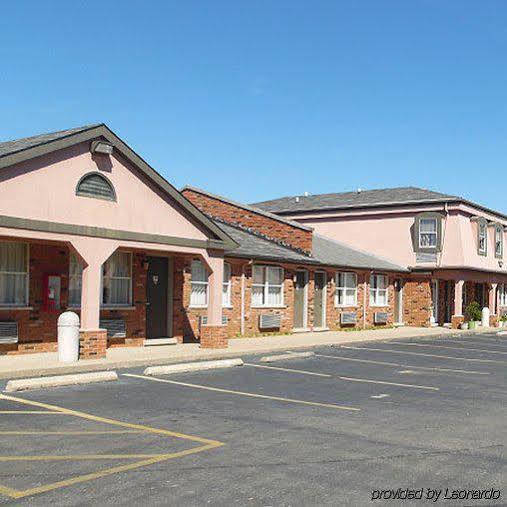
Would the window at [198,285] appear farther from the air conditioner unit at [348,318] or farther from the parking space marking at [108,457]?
the parking space marking at [108,457]

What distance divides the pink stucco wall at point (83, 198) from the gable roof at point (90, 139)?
0.69 feet

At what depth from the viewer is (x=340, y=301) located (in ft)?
103

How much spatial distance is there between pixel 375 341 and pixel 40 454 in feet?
63.7

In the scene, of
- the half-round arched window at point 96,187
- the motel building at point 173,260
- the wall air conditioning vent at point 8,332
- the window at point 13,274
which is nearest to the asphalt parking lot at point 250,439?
the wall air conditioning vent at point 8,332

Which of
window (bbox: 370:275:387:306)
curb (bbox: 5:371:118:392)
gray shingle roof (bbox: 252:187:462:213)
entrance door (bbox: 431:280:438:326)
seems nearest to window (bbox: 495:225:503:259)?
gray shingle roof (bbox: 252:187:462:213)

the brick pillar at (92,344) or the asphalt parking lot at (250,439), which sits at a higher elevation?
the brick pillar at (92,344)

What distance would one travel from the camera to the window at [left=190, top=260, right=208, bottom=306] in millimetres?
23156

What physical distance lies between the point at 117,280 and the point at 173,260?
250 cm

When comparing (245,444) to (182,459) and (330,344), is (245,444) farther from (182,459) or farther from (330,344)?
(330,344)

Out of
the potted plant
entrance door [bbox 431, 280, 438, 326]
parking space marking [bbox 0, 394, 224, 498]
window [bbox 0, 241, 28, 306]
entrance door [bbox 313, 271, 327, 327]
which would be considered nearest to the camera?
parking space marking [bbox 0, 394, 224, 498]

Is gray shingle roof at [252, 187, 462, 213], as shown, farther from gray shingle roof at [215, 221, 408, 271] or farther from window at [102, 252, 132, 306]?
window at [102, 252, 132, 306]

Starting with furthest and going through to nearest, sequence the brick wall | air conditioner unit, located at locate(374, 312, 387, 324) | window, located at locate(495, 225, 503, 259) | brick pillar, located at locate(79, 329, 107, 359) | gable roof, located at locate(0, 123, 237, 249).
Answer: window, located at locate(495, 225, 503, 259), air conditioner unit, located at locate(374, 312, 387, 324), the brick wall, brick pillar, located at locate(79, 329, 107, 359), gable roof, located at locate(0, 123, 237, 249)

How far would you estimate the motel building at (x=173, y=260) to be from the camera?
16328 millimetres

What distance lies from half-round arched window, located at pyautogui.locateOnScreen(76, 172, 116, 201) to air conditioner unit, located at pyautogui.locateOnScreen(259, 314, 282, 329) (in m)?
9.98
